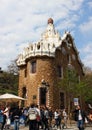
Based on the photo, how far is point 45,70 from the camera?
35438 millimetres

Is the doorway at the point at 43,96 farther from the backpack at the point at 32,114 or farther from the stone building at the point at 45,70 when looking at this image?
the backpack at the point at 32,114

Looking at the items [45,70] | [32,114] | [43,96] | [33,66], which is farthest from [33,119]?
[33,66]

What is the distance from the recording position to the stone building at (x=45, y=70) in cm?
3519

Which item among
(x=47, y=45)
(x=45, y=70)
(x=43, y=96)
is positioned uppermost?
(x=47, y=45)

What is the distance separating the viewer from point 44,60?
3575cm

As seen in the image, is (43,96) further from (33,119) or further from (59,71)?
(33,119)

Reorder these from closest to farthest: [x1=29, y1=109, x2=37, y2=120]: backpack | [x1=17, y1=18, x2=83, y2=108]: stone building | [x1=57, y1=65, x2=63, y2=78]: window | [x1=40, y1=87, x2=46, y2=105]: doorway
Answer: [x1=29, y1=109, x2=37, y2=120]: backpack < [x1=40, y1=87, x2=46, y2=105]: doorway < [x1=17, y1=18, x2=83, y2=108]: stone building < [x1=57, y1=65, x2=63, y2=78]: window

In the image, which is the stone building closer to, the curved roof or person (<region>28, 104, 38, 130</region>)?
the curved roof

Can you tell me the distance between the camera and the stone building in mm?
35188

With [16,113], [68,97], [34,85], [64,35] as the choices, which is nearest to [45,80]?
[34,85]

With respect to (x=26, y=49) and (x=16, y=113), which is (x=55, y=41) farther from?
(x=16, y=113)

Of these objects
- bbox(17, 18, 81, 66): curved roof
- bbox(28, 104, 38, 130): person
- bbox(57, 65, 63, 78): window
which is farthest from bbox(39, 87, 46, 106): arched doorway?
bbox(28, 104, 38, 130): person

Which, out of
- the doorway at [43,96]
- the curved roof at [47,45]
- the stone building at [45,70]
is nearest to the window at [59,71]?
the stone building at [45,70]

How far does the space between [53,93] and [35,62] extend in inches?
168
